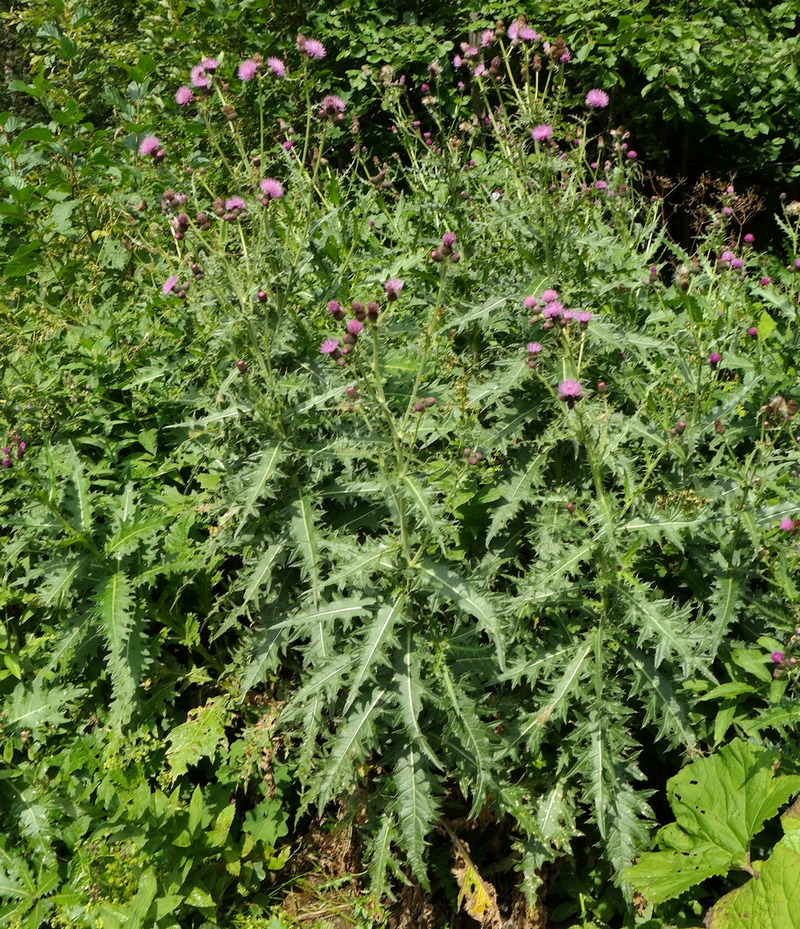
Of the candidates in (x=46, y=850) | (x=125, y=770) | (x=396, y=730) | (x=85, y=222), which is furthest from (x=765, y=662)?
(x=85, y=222)

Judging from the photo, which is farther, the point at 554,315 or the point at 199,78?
the point at 199,78

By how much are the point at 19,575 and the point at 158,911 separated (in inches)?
54.1

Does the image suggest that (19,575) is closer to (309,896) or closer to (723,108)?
(309,896)

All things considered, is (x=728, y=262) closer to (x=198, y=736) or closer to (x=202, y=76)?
(x=202, y=76)

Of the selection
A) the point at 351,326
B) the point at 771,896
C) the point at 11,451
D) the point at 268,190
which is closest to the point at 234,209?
the point at 268,190

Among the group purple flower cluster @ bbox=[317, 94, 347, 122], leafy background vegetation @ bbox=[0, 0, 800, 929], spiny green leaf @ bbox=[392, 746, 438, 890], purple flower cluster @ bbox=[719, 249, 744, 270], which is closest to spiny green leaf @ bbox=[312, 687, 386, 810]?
leafy background vegetation @ bbox=[0, 0, 800, 929]

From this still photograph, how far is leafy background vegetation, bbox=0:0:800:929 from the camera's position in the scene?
7.07 ft

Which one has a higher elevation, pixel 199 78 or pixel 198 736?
pixel 199 78

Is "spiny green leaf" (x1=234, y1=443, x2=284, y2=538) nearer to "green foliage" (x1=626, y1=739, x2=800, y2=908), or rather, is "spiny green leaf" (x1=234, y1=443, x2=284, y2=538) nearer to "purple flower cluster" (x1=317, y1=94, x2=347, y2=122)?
"purple flower cluster" (x1=317, y1=94, x2=347, y2=122)

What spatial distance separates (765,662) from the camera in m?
2.13

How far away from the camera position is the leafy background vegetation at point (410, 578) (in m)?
2.16

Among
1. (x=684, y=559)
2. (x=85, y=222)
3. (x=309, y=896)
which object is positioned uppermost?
(x=85, y=222)

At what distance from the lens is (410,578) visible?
2.18 metres

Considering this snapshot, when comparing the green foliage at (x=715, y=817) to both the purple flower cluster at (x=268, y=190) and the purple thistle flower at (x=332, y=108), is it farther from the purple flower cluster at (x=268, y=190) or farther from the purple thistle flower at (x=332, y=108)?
the purple thistle flower at (x=332, y=108)
